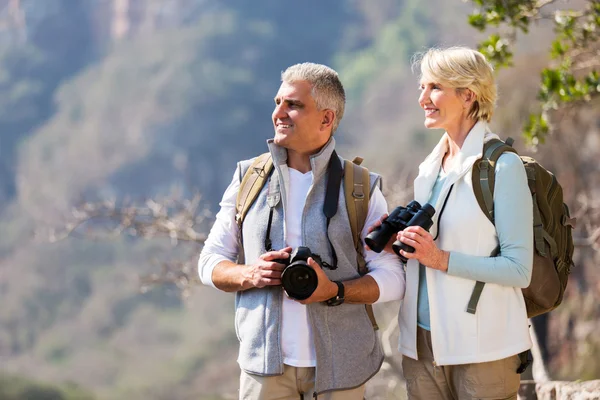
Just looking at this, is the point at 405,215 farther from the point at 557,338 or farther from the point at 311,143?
the point at 557,338

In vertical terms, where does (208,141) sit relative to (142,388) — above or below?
above

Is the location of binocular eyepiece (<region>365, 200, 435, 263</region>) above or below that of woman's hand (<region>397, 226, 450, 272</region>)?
above

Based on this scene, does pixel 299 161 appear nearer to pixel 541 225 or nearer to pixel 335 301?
pixel 335 301

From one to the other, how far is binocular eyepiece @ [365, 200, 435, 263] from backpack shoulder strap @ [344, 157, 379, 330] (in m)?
0.14

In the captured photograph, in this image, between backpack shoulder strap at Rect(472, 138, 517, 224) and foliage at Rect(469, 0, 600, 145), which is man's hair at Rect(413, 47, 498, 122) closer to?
backpack shoulder strap at Rect(472, 138, 517, 224)

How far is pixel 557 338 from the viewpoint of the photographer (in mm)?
16578

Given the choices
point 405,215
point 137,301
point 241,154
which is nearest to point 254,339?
point 405,215

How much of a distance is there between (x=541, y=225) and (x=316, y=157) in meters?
0.69

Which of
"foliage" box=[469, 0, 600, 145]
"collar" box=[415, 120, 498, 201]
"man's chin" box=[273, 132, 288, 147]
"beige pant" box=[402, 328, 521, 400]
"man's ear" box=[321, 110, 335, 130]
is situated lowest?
"beige pant" box=[402, 328, 521, 400]

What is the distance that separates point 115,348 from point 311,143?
25170 mm

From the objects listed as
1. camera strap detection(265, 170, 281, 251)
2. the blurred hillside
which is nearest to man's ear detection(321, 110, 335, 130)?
camera strap detection(265, 170, 281, 251)

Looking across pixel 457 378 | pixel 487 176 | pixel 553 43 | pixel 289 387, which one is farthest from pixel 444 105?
pixel 553 43

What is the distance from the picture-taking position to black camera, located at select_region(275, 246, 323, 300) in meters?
2.37

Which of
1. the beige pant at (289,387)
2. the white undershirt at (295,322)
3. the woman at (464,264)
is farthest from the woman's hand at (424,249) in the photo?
the beige pant at (289,387)
